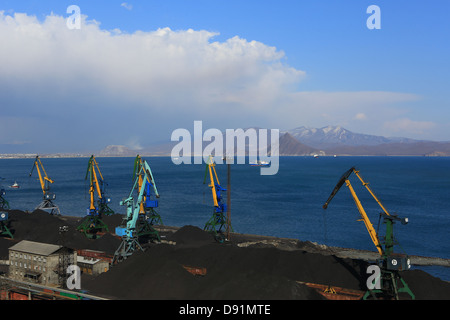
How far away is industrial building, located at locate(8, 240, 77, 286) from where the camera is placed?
38.3 meters

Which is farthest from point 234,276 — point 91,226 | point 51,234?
point 91,226

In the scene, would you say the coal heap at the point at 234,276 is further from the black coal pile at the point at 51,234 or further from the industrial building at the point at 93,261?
the black coal pile at the point at 51,234

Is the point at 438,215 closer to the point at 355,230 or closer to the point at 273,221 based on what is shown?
the point at 355,230

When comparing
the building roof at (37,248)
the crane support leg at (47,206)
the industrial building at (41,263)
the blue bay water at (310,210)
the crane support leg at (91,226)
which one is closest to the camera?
the industrial building at (41,263)

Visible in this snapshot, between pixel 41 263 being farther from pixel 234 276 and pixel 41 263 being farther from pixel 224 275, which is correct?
pixel 234 276

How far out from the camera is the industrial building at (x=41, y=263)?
1510 inches

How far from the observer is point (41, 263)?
38.8m

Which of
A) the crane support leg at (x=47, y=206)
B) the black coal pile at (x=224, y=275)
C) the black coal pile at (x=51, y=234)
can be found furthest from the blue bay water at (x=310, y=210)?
the black coal pile at (x=51, y=234)

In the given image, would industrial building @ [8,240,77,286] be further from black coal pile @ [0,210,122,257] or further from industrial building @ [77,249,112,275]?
industrial building @ [77,249,112,275]

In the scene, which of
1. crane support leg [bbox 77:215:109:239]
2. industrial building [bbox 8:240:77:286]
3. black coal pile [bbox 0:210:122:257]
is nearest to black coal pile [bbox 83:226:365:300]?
industrial building [bbox 8:240:77:286]

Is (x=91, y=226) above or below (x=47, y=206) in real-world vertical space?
above

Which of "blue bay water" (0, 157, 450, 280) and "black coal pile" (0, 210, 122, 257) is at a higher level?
"black coal pile" (0, 210, 122, 257)
